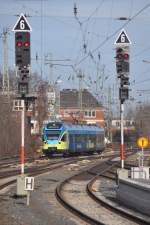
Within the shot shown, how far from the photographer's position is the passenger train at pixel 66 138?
6012 cm

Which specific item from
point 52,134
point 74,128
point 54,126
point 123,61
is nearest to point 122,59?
point 123,61

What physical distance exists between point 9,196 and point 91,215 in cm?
641

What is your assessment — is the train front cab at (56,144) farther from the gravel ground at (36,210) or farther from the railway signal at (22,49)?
the railway signal at (22,49)

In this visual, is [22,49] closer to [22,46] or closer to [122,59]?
[22,46]

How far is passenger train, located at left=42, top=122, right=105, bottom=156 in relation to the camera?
197 ft

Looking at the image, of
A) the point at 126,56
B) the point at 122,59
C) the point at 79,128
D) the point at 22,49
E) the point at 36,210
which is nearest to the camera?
the point at 36,210

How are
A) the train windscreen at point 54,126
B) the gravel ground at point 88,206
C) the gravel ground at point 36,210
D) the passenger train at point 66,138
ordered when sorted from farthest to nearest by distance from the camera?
the passenger train at point 66,138 → the train windscreen at point 54,126 → the gravel ground at point 88,206 → the gravel ground at point 36,210

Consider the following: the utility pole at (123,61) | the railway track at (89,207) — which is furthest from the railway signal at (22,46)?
the utility pole at (123,61)

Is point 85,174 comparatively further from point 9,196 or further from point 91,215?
point 91,215

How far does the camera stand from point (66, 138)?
199ft

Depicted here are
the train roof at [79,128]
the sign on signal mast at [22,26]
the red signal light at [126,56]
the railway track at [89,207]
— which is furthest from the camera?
the train roof at [79,128]

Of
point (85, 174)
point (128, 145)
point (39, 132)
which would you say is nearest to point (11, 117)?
point (39, 132)

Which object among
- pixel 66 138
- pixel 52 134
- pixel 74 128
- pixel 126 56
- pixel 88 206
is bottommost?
pixel 88 206

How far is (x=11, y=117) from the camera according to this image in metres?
73.9
